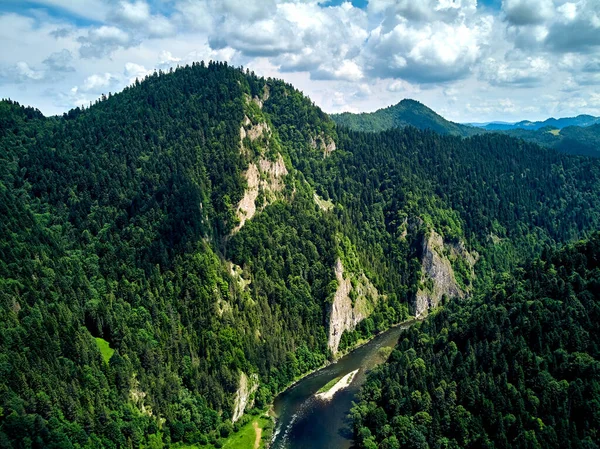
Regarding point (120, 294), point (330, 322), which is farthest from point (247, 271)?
point (120, 294)

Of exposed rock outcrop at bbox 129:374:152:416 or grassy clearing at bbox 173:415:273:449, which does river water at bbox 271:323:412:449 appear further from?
exposed rock outcrop at bbox 129:374:152:416

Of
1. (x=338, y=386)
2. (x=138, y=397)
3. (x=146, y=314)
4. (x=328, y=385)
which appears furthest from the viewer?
(x=328, y=385)

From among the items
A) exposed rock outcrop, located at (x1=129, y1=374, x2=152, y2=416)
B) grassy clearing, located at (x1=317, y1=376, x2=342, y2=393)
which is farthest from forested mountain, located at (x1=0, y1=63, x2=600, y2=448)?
grassy clearing, located at (x1=317, y1=376, x2=342, y2=393)

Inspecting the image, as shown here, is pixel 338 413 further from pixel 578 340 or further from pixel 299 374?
pixel 578 340

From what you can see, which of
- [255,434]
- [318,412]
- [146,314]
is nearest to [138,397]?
[146,314]

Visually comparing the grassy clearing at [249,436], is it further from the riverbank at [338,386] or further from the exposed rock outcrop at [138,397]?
the riverbank at [338,386]

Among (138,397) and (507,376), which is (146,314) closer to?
(138,397)

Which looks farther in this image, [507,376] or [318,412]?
[318,412]

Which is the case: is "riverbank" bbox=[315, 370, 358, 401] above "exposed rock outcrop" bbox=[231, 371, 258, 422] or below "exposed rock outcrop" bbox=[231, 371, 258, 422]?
below

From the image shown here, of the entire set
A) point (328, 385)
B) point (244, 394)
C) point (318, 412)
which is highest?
point (244, 394)
